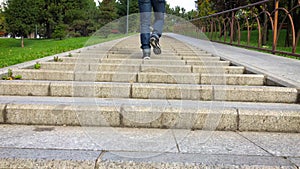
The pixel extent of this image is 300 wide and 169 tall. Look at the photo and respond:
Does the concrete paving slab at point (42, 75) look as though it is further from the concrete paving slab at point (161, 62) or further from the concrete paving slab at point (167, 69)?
the concrete paving slab at point (161, 62)

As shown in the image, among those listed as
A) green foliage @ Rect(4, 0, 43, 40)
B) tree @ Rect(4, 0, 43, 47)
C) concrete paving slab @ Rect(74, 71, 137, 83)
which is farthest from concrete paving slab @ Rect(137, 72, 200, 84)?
green foliage @ Rect(4, 0, 43, 40)

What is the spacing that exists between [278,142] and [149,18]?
291 cm

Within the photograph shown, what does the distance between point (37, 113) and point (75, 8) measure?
40596 millimetres

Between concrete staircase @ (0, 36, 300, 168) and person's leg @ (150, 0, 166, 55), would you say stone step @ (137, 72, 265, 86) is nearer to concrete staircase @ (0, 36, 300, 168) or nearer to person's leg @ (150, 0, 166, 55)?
concrete staircase @ (0, 36, 300, 168)

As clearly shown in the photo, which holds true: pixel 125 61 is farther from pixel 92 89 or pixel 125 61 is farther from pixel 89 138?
pixel 89 138

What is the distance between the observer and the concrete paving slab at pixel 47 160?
194 cm

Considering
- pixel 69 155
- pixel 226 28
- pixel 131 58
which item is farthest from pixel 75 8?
pixel 69 155

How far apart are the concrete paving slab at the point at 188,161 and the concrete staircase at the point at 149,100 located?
0.03 m

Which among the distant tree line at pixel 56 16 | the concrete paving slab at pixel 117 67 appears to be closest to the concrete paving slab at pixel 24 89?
the concrete paving slab at pixel 117 67

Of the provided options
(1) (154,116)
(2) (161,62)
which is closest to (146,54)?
(2) (161,62)

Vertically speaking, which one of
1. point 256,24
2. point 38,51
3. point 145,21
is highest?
point 256,24

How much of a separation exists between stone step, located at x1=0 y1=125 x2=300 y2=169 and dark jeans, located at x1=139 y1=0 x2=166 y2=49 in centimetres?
233

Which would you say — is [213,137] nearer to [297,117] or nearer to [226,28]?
[297,117]

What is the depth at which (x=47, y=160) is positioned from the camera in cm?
195
